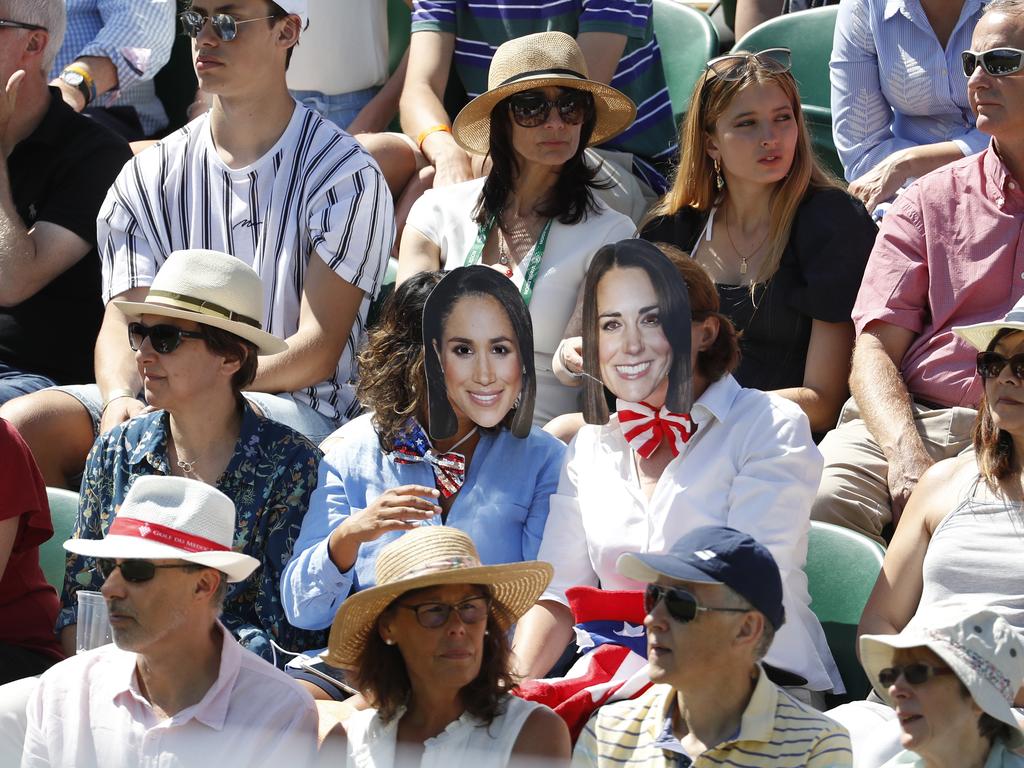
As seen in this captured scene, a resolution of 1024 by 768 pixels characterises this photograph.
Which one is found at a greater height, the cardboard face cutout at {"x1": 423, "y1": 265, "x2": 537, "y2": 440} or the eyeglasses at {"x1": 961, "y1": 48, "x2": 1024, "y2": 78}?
the eyeglasses at {"x1": 961, "y1": 48, "x2": 1024, "y2": 78}

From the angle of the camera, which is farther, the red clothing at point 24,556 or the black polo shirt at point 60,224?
the black polo shirt at point 60,224

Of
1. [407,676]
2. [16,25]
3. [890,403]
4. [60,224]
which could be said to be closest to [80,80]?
[16,25]

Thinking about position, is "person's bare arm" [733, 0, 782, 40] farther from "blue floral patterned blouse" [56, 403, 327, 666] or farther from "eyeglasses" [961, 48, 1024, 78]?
"blue floral patterned blouse" [56, 403, 327, 666]

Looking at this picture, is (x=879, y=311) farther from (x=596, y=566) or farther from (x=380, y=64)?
(x=380, y=64)

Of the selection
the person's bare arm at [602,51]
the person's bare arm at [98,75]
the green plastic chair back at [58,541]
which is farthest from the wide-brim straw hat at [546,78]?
the person's bare arm at [98,75]

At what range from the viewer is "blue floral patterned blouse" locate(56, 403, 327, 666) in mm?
3314

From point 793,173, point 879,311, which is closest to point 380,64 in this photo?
point 793,173

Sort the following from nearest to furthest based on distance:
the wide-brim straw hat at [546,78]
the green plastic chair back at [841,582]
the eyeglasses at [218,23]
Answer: the green plastic chair back at [841,582]
the wide-brim straw hat at [546,78]
the eyeglasses at [218,23]

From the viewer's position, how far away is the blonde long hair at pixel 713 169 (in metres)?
4.03

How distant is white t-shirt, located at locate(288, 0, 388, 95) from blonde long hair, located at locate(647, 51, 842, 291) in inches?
66.5

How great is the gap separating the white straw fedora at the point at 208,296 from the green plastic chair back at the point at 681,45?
2142 mm

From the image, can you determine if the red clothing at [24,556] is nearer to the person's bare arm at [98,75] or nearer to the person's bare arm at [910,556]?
the person's bare arm at [910,556]

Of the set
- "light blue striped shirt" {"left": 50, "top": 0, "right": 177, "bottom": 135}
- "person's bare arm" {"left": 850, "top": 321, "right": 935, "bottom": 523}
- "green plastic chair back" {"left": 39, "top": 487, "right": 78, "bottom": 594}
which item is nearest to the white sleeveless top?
"green plastic chair back" {"left": 39, "top": 487, "right": 78, "bottom": 594}

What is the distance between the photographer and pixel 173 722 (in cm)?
273
